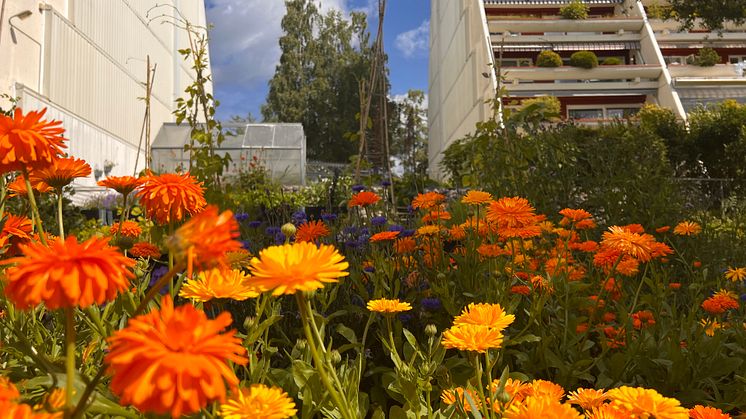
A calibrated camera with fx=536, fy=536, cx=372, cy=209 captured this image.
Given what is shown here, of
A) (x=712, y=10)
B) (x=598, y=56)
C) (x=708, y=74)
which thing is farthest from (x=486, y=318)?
(x=598, y=56)

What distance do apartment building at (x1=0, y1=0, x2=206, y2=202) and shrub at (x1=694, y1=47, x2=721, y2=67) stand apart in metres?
18.7

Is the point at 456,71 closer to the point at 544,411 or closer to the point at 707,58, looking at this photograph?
the point at 707,58

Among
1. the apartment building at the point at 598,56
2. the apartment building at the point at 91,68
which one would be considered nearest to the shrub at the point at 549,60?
the apartment building at the point at 598,56

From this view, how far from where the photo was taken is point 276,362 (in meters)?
1.26

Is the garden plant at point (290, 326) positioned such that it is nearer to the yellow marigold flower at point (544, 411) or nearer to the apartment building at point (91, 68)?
the yellow marigold flower at point (544, 411)

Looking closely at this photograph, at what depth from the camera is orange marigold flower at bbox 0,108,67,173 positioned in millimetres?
547

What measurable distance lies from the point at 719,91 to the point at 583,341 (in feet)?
76.0

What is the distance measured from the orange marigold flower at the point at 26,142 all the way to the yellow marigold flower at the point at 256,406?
1.07 ft

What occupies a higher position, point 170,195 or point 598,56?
point 598,56

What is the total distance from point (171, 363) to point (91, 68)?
1257 cm

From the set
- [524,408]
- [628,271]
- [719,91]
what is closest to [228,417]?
[524,408]

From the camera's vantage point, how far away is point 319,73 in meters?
26.7

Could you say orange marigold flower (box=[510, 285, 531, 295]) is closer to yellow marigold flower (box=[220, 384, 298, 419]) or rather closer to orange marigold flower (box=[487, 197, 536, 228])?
orange marigold flower (box=[487, 197, 536, 228])

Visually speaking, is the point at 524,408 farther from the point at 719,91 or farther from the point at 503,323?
the point at 719,91
